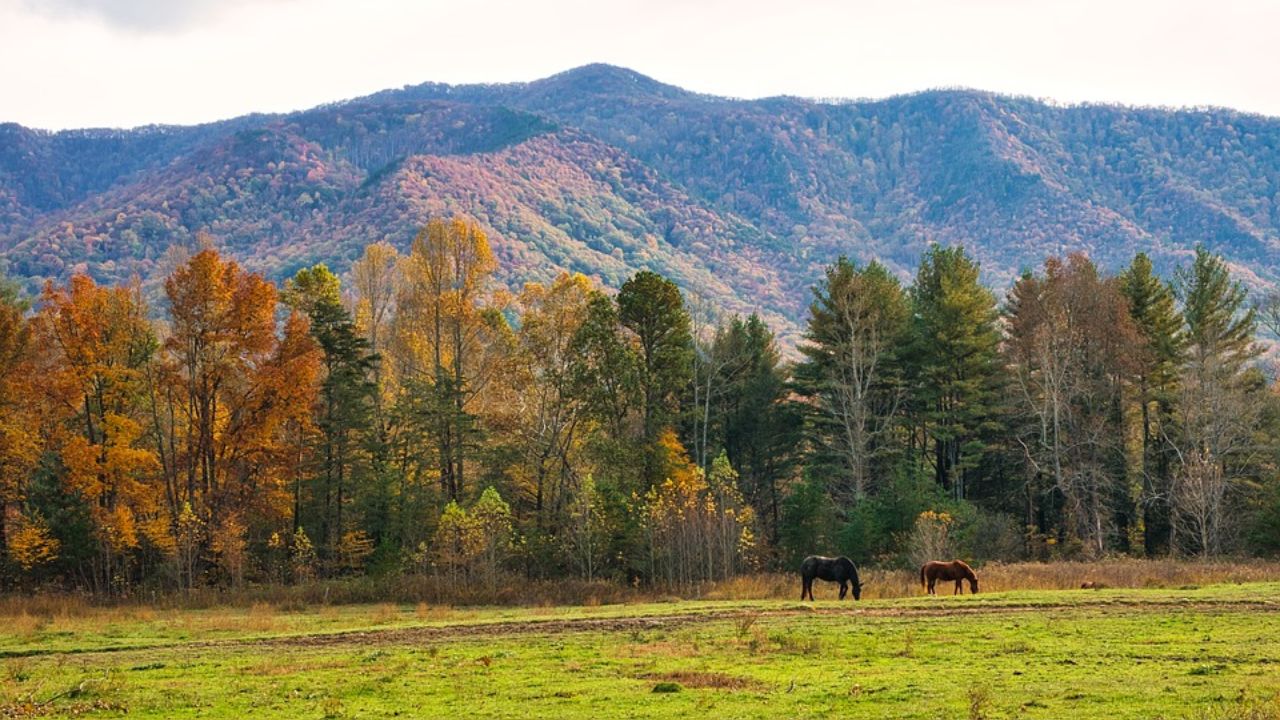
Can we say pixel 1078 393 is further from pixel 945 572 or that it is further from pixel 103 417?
pixel 103 417

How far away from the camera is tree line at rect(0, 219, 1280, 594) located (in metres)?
44.3

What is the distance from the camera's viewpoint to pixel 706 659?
68.7 ft

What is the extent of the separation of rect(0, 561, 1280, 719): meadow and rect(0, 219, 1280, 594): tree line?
36.0ft

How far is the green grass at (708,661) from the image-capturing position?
52.4 ft

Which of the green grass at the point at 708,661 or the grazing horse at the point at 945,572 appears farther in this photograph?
the grazing horse at the point at 945,572

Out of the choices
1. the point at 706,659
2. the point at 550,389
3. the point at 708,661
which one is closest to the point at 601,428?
the point at 550,389

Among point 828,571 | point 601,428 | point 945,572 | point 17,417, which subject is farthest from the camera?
point 601,428

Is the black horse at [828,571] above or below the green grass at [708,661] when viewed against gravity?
above

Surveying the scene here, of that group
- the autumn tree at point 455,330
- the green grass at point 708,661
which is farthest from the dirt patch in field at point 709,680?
the autumn tree at point 455,330

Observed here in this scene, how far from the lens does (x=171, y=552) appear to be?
44.4 metres

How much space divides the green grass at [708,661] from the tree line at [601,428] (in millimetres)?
13661

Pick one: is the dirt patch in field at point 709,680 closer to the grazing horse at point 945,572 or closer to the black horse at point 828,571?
the black horse at point 828,571

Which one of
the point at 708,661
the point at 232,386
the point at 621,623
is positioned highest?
the point at 232,386

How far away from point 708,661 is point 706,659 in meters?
0.33
